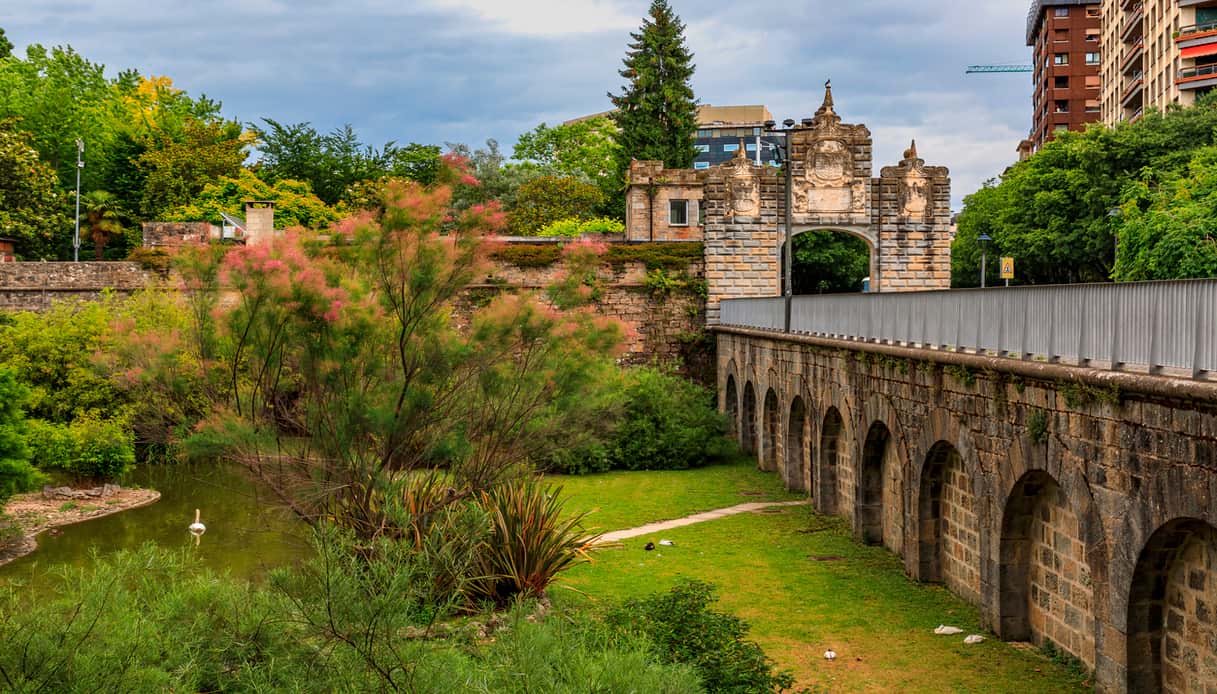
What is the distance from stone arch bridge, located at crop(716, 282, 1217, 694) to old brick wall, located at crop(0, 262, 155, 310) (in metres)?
25.6

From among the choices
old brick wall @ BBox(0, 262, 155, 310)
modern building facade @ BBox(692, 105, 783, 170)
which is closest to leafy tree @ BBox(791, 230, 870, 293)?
old brick wall @ BBox(0, 262, 155, 310)

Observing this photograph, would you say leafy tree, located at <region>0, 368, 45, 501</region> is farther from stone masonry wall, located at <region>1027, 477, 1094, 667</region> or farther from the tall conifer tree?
the tall conifer tree

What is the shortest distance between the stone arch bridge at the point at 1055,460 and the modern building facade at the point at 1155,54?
35.8 meters

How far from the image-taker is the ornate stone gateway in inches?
1324

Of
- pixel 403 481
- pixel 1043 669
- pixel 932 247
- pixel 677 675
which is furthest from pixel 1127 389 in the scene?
pixel 932 247

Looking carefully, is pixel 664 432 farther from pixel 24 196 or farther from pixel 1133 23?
pixel 1133 23

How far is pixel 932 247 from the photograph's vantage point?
112ft

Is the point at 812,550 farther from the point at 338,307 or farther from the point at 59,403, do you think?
the point at 59,403

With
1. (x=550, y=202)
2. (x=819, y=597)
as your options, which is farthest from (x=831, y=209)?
(x=550, y=202)

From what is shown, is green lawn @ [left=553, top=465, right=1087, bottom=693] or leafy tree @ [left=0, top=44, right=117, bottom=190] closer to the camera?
green lawn @ [left=553, top=465, right=1087, bottom=693]

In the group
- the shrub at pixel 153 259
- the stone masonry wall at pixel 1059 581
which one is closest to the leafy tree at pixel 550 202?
the shrub at pixel 153 259

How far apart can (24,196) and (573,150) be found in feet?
105

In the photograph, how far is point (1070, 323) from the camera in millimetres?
9883

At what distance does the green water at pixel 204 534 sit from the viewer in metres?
15.2
